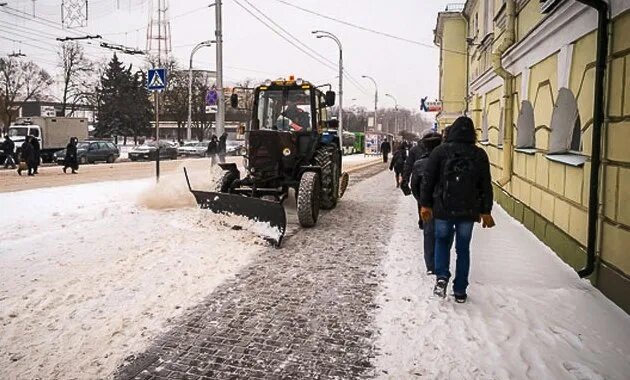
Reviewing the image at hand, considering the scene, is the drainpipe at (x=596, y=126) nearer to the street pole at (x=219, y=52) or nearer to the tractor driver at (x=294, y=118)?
the tractor driver at (x=294, y=118)

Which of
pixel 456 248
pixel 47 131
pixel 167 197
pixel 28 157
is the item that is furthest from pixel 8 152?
pixel 456 248

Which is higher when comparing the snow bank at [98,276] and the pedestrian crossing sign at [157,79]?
the pedestrian crossing sign at [157,79]

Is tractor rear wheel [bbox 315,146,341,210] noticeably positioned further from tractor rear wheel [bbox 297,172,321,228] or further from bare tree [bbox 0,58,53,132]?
bare tree [bbox 0,58,53,132]

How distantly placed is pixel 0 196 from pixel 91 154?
700 inches

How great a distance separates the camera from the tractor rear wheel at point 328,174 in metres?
9.90

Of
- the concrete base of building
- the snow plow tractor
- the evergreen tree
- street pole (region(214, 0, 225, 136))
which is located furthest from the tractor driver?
the evergreen tree

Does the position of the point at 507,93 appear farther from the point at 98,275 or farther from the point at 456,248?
the point at 98,275

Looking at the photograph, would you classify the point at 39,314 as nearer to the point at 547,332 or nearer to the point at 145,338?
the point at 145,338

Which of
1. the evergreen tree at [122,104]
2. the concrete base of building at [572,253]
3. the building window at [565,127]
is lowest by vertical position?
the concrete base of building at [572,253]

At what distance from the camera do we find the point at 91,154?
93.9 ft

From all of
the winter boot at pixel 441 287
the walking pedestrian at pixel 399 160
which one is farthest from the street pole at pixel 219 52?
the winter boot at pixel 441 287

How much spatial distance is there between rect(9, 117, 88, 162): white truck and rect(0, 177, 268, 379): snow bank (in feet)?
68.0

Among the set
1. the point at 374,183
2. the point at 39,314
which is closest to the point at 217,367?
the point at 39,314

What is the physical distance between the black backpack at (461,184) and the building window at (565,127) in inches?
101
